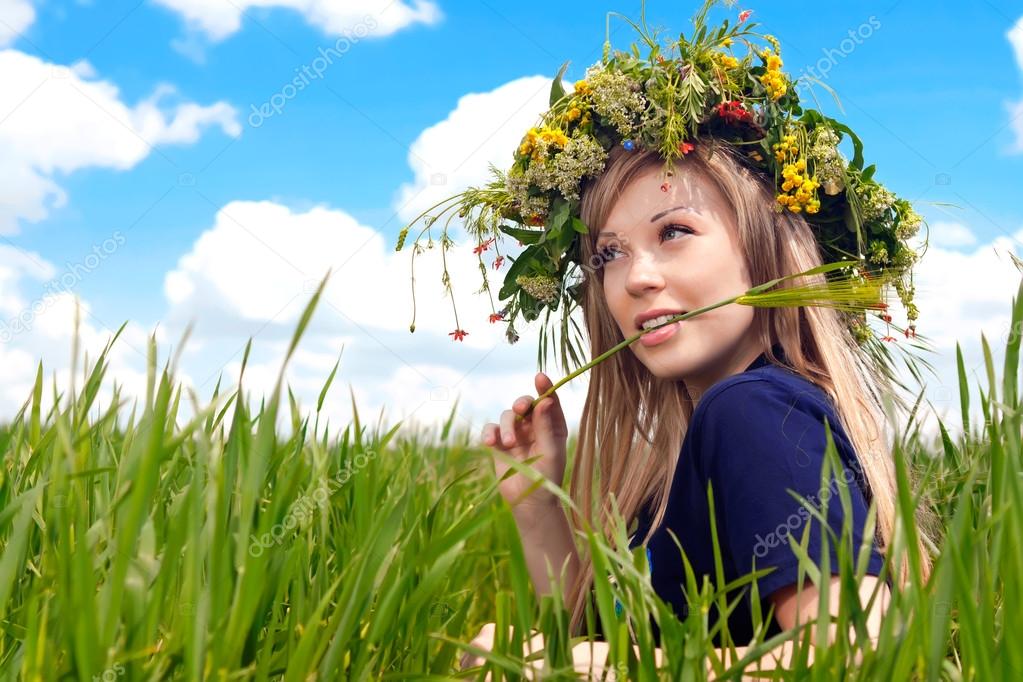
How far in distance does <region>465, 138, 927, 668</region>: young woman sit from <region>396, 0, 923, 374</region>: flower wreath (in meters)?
0.07

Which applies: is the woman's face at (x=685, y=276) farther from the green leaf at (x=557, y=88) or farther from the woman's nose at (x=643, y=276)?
the green leaf at (x=557, y=88)

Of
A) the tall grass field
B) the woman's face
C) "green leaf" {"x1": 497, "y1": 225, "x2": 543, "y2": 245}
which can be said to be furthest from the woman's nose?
the tall grass field

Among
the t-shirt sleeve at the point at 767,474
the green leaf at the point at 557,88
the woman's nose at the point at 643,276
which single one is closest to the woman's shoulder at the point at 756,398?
the t-shirt sleeve at the point at 767,474

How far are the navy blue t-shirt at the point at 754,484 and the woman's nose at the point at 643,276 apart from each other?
359 millimetres

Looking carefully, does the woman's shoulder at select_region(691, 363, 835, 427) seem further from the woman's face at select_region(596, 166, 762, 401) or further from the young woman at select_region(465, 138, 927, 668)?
the woman's face at select_region(596, 166, 762, 401)

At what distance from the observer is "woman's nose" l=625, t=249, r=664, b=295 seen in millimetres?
2201

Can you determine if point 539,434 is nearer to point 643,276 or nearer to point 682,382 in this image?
point 682,382

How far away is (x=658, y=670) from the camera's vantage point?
43.8 inches

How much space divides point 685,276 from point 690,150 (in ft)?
1.34

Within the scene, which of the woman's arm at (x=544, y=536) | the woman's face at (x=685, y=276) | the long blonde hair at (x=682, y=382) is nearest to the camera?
the long blonde hair at (x=682, y=382)

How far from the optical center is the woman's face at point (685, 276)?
2.18 meters

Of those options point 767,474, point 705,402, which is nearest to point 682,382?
point 705,402

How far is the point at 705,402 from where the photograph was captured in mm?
1805

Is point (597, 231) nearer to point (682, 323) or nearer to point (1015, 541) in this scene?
point (682, 323)
